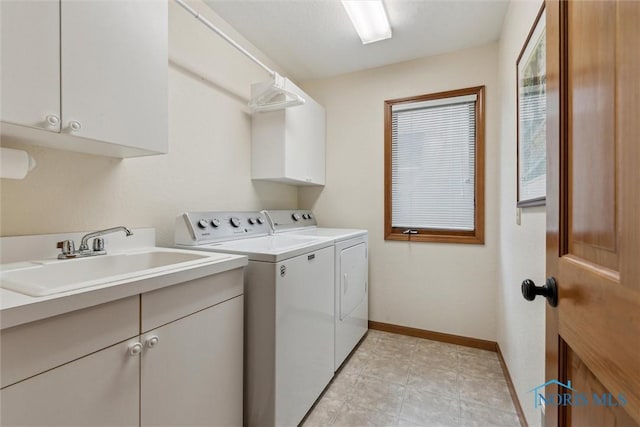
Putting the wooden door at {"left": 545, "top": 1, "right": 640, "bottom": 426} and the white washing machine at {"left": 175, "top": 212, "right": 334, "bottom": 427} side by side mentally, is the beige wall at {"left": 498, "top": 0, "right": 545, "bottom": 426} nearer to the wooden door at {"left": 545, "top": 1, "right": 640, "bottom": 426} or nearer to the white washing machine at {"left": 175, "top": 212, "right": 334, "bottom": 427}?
the wooden door at {"left": 545, "top": 1, "right": 640, "bottom": 426}

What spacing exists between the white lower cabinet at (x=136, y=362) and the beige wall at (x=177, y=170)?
67 cm

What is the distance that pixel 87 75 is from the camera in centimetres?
102

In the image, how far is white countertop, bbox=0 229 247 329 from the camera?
65 centimetres

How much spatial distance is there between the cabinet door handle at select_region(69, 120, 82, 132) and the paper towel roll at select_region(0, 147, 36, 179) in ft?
0.74

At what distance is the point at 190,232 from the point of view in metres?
1.56

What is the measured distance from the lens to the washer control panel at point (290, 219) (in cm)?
234

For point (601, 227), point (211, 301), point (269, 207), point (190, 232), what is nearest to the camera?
point (601, 227)

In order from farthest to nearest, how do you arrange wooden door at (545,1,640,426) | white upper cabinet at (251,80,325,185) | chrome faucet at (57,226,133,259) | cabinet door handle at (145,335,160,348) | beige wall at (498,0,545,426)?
1. white upper cabinet at (251,80,325,185)
2. beige wall at (498,0,545,426)
3. chrome faucet at (57,226,133,259)
4. cabinet door handle at (145,335,160,348)
5. wooden door at (545,1,640,426)

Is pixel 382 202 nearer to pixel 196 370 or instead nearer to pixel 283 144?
pixel 283 144

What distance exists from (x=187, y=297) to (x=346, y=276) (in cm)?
126

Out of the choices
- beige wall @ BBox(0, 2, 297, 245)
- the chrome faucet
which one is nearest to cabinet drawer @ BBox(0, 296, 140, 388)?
the chrome faucet

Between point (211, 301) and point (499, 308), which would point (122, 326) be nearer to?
point (211, 301)

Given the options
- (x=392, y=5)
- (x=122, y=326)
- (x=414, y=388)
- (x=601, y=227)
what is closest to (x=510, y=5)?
(x=392, y=5)

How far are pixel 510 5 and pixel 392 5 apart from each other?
761 mm
